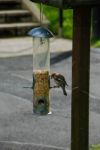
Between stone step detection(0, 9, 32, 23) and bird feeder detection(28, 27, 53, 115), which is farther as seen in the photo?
stone step detection(0, 9, 32, 23)

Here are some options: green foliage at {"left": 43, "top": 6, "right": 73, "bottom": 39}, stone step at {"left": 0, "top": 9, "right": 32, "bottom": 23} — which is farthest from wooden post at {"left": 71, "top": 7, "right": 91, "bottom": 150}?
stone step at {"left": 0, "top": 9, "right": 32, "bottom": 23}

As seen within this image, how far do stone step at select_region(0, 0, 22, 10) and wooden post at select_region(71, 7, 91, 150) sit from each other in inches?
414

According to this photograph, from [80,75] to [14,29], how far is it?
9.71 m

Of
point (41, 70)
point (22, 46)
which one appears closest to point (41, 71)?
point (41, 70)

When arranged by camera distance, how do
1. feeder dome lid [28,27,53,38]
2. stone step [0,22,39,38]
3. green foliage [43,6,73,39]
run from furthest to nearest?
green foliage [43,6,73,39] < stone step [0,22,39,38] < feeder dome lid [28,27,53,38]

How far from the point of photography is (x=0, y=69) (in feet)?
37.1

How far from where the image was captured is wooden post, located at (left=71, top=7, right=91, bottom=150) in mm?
4984

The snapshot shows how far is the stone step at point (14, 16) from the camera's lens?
1501cm

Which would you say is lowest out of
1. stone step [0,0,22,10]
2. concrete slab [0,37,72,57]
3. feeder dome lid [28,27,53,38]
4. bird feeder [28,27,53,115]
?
concrete slab [0,37,72,57]

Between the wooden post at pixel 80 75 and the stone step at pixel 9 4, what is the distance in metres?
10.5

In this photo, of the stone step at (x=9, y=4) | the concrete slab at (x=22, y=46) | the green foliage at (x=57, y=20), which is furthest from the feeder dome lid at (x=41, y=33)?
the stone step at (x=9, y=4)

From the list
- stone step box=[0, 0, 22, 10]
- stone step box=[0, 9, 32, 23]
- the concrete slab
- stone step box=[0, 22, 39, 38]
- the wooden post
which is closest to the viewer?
the wooden post

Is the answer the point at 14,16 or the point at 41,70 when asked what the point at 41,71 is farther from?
the point at 14,16

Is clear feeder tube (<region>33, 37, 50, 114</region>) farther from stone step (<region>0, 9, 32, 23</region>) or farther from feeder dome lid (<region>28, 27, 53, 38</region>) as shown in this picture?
stone step (<region>0, 9, 32, 23</region>)
